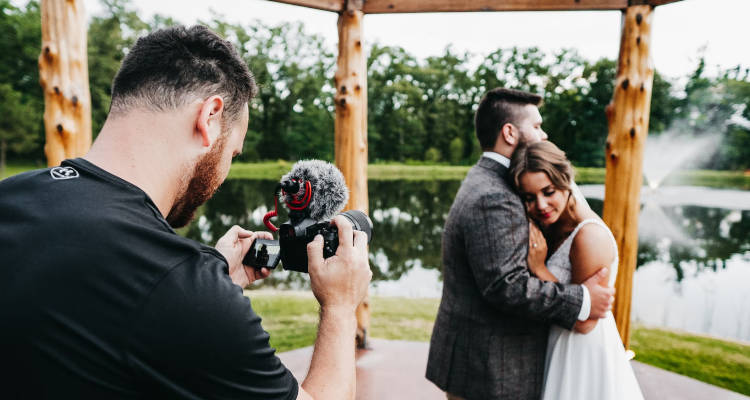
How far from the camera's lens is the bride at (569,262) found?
6.20ft

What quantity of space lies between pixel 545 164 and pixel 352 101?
2.15 metres

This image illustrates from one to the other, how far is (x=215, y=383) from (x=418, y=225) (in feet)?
72.6

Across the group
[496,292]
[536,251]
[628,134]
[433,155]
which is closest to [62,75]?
[496,292]

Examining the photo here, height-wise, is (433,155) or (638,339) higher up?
(433,155)

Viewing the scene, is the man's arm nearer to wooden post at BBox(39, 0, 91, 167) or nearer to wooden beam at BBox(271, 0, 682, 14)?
wooden post at BBox(39, 0, 91, 167)

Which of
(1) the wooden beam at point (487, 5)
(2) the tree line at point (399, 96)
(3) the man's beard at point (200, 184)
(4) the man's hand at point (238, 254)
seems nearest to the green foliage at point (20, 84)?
(2) the tree line at point (399, 96)

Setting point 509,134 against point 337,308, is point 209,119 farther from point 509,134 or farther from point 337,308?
point 509,134

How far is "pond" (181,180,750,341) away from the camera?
28.4 feet

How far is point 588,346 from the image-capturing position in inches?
75.5

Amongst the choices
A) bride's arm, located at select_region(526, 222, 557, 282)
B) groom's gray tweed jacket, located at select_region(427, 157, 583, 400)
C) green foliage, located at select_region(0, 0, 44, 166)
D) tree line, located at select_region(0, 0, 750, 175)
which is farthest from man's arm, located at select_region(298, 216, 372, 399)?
green foliage, located at select_region(0, 0, 44, 166)

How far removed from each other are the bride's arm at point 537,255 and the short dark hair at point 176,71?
58.3 inches

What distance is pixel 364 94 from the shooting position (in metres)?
3.93

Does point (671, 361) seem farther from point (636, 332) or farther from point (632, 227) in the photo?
point (632, 227)

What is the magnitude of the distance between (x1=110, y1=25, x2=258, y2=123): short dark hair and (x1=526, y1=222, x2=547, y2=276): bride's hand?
4.86 ft
